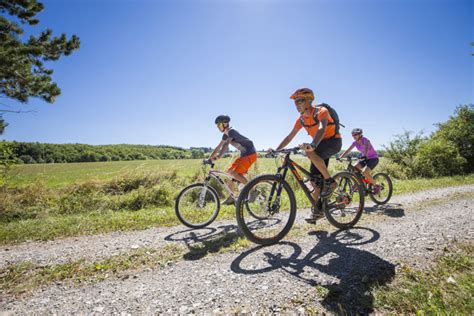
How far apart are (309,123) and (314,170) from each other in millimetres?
1081

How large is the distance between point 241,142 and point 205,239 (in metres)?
3.07

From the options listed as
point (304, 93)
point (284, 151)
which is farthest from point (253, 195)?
point (304, 93)

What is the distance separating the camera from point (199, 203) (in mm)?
6438

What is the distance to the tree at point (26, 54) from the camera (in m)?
8.26

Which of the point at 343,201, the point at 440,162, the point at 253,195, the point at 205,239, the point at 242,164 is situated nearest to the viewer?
the point at 253,195

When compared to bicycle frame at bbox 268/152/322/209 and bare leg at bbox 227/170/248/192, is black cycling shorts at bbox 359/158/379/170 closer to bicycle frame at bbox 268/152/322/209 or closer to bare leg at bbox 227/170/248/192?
bicycle frame at bbox 268/152/322/209

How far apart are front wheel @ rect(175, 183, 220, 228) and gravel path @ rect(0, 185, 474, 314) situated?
110 centimetres

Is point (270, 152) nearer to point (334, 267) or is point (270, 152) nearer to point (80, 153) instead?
point (334, 267)

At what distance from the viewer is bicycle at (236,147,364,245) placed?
414cm

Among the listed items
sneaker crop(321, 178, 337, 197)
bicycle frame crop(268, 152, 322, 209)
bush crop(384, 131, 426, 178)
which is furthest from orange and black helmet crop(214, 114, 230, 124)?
bush crop(384, 131, 426, 178)

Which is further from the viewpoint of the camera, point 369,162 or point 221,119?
point 369,162

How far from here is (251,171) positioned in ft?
46.6

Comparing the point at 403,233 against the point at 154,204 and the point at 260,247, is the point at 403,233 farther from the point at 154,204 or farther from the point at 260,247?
the point at 154,204

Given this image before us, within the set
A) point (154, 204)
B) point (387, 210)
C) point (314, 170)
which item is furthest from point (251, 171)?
point (314, 170)
